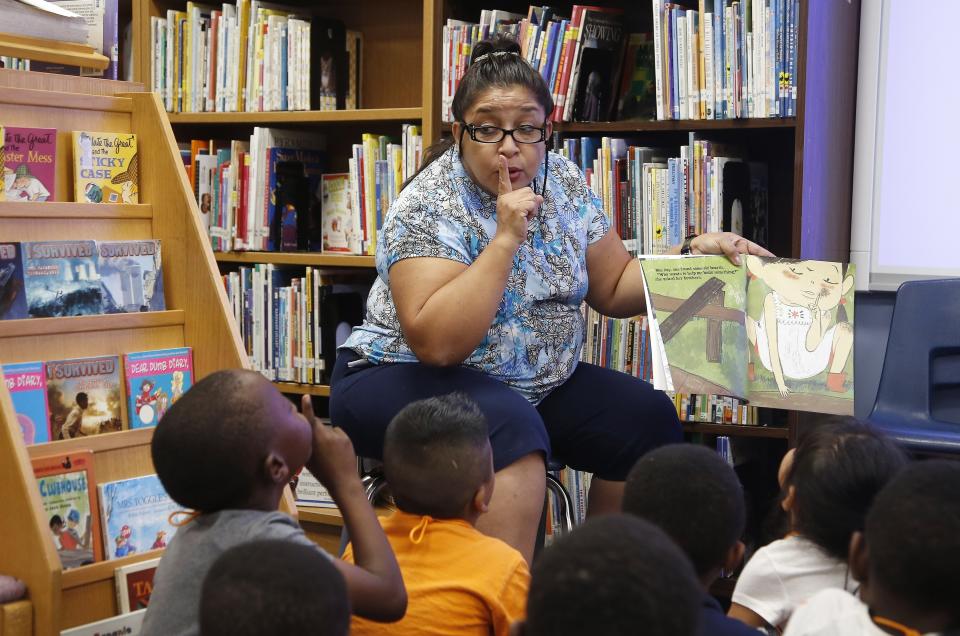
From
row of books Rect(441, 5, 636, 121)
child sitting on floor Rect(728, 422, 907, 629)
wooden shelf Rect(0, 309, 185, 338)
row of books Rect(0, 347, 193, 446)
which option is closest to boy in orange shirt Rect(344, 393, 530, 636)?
child sitting on floor Rect(728, 422, 907, 629)

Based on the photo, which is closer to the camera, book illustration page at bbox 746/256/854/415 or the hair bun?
book illustration page at bbox 746/256/854/415

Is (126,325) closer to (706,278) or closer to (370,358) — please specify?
(370,358)

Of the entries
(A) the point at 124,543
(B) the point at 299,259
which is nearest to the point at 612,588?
(A) the point at 124,543

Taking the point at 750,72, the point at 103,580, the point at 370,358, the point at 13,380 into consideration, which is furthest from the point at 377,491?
the point at 750,72

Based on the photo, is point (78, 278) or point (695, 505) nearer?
point (695, 505)

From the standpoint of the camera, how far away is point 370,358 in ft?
7.24

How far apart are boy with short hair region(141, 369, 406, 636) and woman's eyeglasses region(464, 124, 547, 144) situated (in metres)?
0.84

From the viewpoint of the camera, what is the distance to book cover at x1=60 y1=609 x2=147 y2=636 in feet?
5.73

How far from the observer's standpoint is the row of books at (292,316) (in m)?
3.34

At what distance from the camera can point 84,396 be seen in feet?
6.59

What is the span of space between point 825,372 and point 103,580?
4.61ft

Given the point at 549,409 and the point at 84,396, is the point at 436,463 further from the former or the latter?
the point at 84,396

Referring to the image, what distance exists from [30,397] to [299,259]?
4.84 ft

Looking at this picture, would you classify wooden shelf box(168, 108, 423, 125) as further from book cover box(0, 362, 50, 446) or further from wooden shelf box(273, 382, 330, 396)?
book cover box(0, 362, 50, 446)
